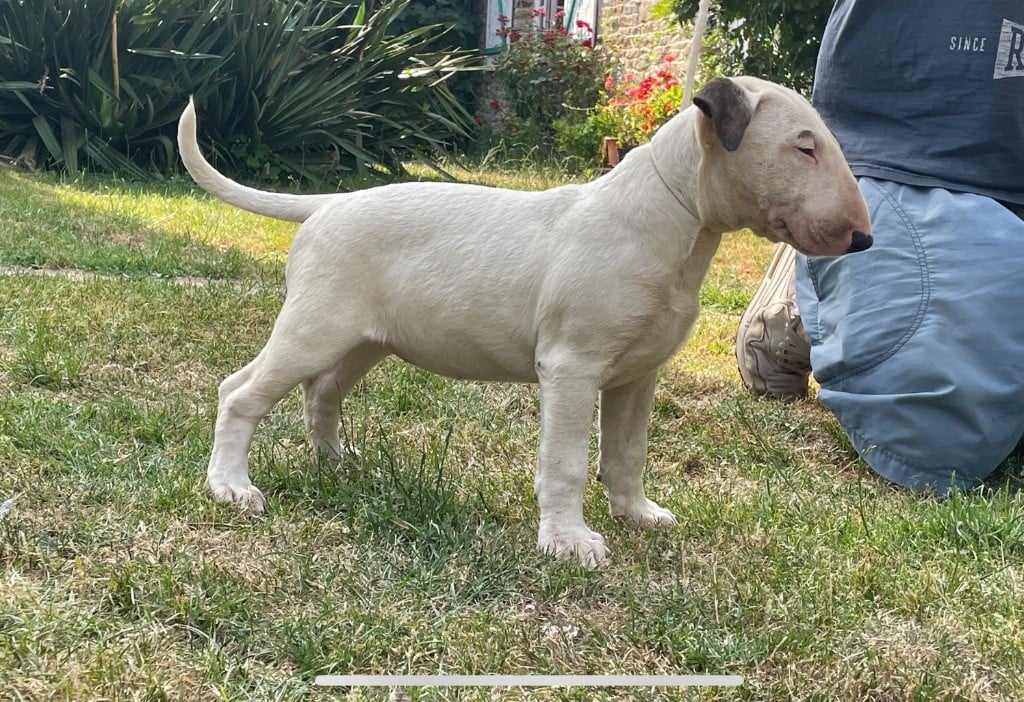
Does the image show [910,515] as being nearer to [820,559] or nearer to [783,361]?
[820,559]

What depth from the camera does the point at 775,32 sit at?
30.9 feet

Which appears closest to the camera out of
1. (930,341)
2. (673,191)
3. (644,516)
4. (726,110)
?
(726,110)

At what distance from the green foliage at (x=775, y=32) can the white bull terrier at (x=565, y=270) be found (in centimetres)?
650

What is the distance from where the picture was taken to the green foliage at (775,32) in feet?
29.4

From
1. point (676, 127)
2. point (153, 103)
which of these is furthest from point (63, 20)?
point (676, 127)

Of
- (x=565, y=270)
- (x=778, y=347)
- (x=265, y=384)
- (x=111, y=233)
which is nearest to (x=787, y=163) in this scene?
(x=565, y=270)

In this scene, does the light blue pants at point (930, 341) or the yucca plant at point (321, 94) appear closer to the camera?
the light blue pants at point (930, 341)

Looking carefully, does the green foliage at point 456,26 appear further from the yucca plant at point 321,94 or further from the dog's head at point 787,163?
the dog's head at point 787,163

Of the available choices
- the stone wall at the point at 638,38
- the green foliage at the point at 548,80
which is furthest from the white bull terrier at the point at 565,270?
the green foliage at the point at 548,80

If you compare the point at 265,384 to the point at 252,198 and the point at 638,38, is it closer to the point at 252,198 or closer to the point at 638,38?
the point at 252,198

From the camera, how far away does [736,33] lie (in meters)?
9.95

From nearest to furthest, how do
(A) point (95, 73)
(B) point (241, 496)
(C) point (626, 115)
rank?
(B) point (241, 496) < (A) point (95, 73) < (C) point (626, 115)

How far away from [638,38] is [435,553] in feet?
39.1

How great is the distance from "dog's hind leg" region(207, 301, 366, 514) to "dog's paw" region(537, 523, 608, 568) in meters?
0.74
